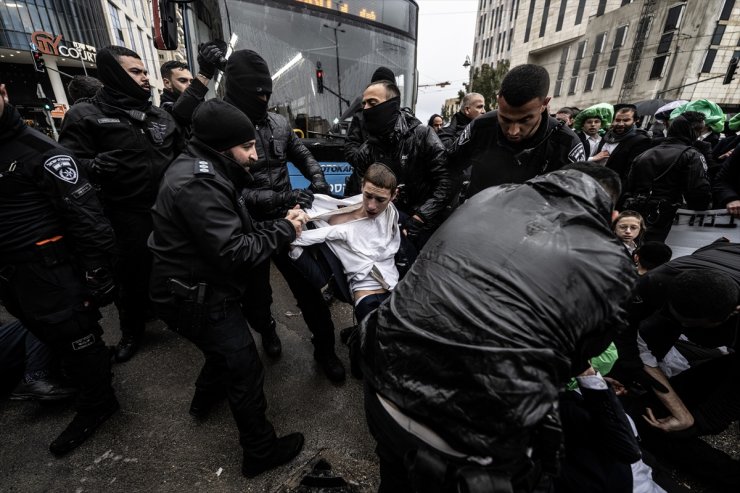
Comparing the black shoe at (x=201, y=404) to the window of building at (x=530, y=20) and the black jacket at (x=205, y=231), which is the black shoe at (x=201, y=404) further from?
the window of building at (x=530, y=20)

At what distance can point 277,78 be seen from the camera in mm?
3801

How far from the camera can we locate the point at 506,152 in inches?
84.0

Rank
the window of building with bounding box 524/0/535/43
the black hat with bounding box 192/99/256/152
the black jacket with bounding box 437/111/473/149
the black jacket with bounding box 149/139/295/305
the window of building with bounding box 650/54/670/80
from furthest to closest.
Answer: the window of building with bounding box 524/0/535/43, the window of building with bounding box 650/54/670/80, the black jacket with bounding box 437/111/473/149, the black hat with bounding box 192/99/256/152, the black jacket with bounding box 149/139/295/305

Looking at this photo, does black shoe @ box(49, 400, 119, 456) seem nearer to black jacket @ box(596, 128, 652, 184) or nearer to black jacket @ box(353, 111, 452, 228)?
black jacket @ box(353, 111, 452, 228)

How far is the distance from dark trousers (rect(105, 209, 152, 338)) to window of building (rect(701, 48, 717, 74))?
2750cm

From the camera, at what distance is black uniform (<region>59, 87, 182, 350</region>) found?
2.23 meters

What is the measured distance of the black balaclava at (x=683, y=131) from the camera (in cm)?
320

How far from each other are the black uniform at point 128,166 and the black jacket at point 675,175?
4547 mm

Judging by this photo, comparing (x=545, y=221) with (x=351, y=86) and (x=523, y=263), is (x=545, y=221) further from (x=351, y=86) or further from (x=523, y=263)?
(x=351, y=86)

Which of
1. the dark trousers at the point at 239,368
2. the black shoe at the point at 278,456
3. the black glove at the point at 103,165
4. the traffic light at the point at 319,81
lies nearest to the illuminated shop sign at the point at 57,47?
the traffic light at the point at 319,81

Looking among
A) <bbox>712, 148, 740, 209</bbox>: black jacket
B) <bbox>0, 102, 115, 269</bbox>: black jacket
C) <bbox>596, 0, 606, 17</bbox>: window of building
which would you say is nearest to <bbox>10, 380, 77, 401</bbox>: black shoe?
<bbox>0, 102, 115, 269</bbox>: black jacket

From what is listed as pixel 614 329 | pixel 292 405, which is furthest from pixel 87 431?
pixel 614 329

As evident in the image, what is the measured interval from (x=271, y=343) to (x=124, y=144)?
1.86 m

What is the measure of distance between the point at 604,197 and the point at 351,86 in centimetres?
374
